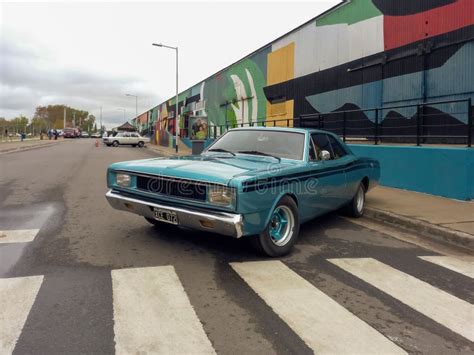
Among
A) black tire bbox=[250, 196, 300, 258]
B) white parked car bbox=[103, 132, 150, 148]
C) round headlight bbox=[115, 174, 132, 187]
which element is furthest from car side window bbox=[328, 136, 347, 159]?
white parked car bbox=[103, 132, 150, 148]

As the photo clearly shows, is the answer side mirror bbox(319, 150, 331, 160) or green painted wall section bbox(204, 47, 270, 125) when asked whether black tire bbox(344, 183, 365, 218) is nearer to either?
side mirror bbox(319, 150, 331, 160)

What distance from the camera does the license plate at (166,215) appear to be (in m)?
4.77

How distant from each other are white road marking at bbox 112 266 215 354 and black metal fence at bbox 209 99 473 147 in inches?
298

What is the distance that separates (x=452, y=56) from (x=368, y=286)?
9.70m

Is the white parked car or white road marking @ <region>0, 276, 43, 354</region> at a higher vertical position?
the white parked car

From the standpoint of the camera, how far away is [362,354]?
2834mm

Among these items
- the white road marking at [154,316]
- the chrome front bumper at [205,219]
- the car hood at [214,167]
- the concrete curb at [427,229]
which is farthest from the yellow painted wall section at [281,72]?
the white road marking at [154,316]

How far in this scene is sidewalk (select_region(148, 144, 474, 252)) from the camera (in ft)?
20.3

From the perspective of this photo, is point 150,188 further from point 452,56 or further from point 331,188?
point 452,56

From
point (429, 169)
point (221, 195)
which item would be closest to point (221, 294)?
point (221, 195)

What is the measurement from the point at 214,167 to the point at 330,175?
6.65 ft

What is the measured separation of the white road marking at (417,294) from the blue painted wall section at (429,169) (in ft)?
16.1

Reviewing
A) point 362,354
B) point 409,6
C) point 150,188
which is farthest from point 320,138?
point 409,6

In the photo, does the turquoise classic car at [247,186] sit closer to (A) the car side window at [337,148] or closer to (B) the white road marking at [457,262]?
(A) the car side window at [337,148]
